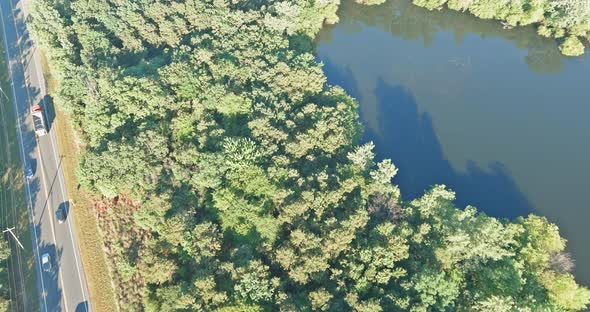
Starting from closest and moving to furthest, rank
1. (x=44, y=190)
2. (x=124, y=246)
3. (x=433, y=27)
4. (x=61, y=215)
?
(x=124, y=246) < (x=61, y=215) < (x=44, y=190) < (x=433, y=27)

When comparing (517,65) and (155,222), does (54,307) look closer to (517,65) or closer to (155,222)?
(155,222)

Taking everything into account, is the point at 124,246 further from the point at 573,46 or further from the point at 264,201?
the point at 573,46

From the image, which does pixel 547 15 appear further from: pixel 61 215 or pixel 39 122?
pixel 39 122

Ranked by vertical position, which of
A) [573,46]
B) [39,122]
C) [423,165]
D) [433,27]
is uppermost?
[573,46]

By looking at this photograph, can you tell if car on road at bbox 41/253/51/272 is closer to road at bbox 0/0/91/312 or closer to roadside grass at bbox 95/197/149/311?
road at bbox 0/0/91/312

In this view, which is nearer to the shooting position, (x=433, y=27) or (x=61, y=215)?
(x=61, y=215)

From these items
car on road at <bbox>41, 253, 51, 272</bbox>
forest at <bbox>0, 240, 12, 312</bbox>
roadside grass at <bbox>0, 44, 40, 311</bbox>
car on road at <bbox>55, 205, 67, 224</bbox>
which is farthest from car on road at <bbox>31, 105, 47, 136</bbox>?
car on road at <bbox>41, 253, 51, 272</bbox>

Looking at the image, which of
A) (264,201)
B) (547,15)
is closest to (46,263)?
(264,201)

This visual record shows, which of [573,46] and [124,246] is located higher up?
[573,46]

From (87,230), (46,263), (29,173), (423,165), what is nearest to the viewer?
(46,263)
